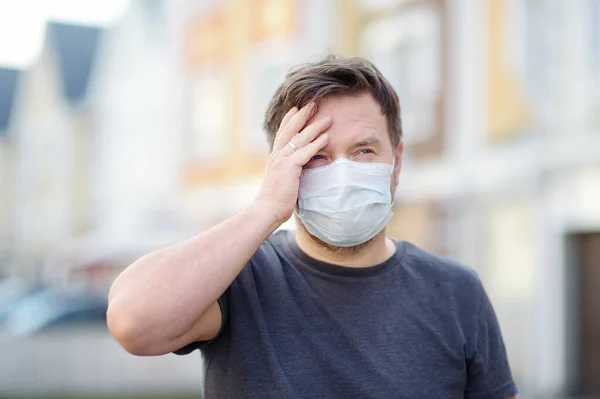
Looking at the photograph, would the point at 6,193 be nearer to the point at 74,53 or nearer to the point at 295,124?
the point at 74,53

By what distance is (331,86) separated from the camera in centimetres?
233

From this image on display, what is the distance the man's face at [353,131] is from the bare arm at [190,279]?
0.12 meters

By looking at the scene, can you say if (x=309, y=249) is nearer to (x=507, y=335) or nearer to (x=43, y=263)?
(x=507, y=335)

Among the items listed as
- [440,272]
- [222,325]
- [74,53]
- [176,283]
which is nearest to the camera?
[176,283]

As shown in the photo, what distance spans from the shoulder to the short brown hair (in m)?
0.37

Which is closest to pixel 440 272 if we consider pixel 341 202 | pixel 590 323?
pixel 341 202

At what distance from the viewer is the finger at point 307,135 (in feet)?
7.41

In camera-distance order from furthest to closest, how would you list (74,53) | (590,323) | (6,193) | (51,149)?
(6,193)
(74,53)
(51,149)
(590,323)

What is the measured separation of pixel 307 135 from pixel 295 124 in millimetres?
55

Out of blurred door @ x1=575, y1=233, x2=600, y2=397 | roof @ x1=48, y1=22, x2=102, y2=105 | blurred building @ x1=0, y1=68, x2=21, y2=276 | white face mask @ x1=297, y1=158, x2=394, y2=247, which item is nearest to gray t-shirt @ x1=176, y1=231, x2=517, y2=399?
white face mask @ x1=297, y1=158, x2=394, y2=247

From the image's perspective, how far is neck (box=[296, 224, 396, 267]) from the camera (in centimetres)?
238

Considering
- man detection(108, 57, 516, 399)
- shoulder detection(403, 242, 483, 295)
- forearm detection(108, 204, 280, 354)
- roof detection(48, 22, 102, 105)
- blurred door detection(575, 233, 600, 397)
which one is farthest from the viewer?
roof detection(48, 22, 102, 105)

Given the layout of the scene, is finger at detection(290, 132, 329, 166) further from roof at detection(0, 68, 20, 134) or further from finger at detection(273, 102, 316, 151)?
roof at detection(0, 68, 20, 134)

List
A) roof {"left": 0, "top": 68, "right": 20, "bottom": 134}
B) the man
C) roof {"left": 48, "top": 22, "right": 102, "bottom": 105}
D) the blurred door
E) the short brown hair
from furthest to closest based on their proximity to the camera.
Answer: roof {"left": 0, "top": 68, "right": 20, "bottom": 134}, roof {"left": 48, "top": 22, "right": 102, "bottom": 105}, the blurred door, the short brown hair, the man
